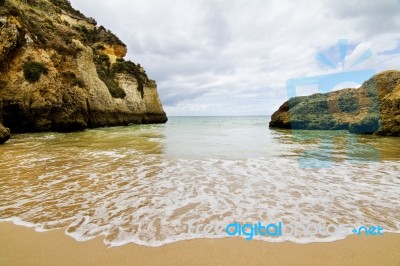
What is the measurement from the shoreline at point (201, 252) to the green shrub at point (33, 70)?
16.5 m

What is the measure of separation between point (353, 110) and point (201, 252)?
21.9 m

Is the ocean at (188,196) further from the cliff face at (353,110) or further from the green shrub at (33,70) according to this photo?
the green shrub at (33,70)

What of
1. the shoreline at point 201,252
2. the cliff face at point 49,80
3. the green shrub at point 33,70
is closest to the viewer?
the shoreline at point 201,252

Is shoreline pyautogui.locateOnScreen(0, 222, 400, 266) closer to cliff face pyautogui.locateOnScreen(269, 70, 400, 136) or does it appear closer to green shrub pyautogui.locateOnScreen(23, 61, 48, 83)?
cliff face pyautogui.locateOnScreen(269, 70, 400, 136)

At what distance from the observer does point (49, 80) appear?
17000mm

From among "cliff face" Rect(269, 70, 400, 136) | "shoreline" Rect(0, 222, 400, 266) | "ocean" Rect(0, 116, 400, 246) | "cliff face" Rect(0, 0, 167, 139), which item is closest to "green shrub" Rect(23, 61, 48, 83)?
"cliff face" Rect(0, 0, 167, 139)

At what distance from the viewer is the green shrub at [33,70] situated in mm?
15938

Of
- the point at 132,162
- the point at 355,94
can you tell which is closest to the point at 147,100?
the point at 355,94

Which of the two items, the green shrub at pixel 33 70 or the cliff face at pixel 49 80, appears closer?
the cliff face at pixel 49 80

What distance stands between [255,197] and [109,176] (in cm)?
292

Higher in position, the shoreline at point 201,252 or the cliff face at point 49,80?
the cliff face at point 49,80

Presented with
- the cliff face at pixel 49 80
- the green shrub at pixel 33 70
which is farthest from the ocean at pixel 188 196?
the green shrub at pixel 33 70

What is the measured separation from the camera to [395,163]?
6.53 meters

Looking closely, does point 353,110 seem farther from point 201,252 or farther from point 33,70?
point 33,70
